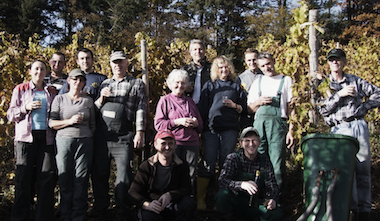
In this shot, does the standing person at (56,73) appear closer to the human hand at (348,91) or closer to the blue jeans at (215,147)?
the blue jeans at (215,147)

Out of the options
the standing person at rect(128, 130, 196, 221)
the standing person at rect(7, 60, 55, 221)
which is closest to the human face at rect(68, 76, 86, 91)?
the standing person at rect(7, 60, 55, 221)

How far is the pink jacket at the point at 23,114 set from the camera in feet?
9.92

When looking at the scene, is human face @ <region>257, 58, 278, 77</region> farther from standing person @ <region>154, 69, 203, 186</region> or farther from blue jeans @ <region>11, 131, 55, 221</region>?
blue jeans @ <region>11, 131, 55, 221</region>

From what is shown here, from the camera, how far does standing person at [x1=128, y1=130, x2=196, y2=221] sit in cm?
266

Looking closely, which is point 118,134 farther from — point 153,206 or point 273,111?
point 273,111

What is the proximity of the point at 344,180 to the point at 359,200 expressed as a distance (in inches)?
32.8

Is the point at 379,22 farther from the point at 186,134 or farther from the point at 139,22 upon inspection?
the point at 186,134

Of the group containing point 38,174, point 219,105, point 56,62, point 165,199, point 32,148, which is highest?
point 56,62

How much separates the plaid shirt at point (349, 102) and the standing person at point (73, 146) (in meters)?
2.28

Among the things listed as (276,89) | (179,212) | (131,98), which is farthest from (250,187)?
(131,98)

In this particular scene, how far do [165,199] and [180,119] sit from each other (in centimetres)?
83

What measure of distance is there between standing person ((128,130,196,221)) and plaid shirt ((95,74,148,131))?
0.54 metres

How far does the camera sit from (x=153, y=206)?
8.48 feet

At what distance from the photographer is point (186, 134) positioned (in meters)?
3.23
